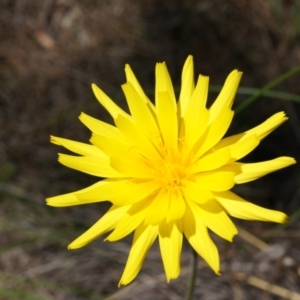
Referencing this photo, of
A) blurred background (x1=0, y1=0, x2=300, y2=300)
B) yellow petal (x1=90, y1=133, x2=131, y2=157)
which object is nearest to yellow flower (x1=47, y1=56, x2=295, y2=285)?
yellow petal (x1=90, y1=133, x2=131, y2=157)

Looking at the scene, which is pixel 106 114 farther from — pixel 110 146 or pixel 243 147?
pixel 243 147

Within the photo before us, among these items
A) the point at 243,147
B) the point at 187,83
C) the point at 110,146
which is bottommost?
the point at 243,147

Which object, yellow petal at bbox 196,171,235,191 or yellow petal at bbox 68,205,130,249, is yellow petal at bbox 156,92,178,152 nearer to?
yellow petal at bbox 196,171,235,191

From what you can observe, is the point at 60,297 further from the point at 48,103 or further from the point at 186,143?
the point at 186,143

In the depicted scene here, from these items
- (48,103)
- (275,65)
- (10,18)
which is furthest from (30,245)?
(275,65)

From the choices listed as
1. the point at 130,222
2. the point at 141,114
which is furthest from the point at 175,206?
the point at 141,114

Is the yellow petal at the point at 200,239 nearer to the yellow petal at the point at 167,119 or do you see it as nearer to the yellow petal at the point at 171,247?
the yellow petal at the point at 171,247
